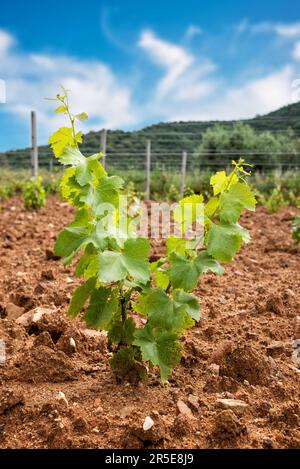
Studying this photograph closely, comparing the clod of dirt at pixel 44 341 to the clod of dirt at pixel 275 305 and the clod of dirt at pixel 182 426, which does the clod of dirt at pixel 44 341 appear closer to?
the clod of dirt at pixel 182 426

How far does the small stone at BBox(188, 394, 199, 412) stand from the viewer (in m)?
2.18

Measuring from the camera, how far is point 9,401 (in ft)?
7.33

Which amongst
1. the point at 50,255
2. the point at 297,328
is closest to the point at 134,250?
the point at 297,328

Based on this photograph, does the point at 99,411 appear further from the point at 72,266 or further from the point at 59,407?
the point at 72,266

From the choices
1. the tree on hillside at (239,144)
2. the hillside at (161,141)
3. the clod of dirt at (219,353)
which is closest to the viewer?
the clod of dirt at (219,353)

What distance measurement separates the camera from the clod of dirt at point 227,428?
1.98 meters

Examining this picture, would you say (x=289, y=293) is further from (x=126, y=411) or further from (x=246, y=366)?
(x=126, y=411)

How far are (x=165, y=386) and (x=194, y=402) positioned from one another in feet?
0.69

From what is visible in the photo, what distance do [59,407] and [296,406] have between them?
102 cm

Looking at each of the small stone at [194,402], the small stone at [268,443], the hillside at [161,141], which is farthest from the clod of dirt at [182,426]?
the hillside at [161,141]

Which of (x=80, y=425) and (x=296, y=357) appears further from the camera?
(x=296, y=357)

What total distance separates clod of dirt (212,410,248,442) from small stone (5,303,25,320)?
5.68 feet

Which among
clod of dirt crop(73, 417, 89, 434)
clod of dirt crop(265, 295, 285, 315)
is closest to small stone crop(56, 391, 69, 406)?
clod of dirt crop(73, 417, 89, 434)

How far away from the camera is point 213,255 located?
2.05 meters
